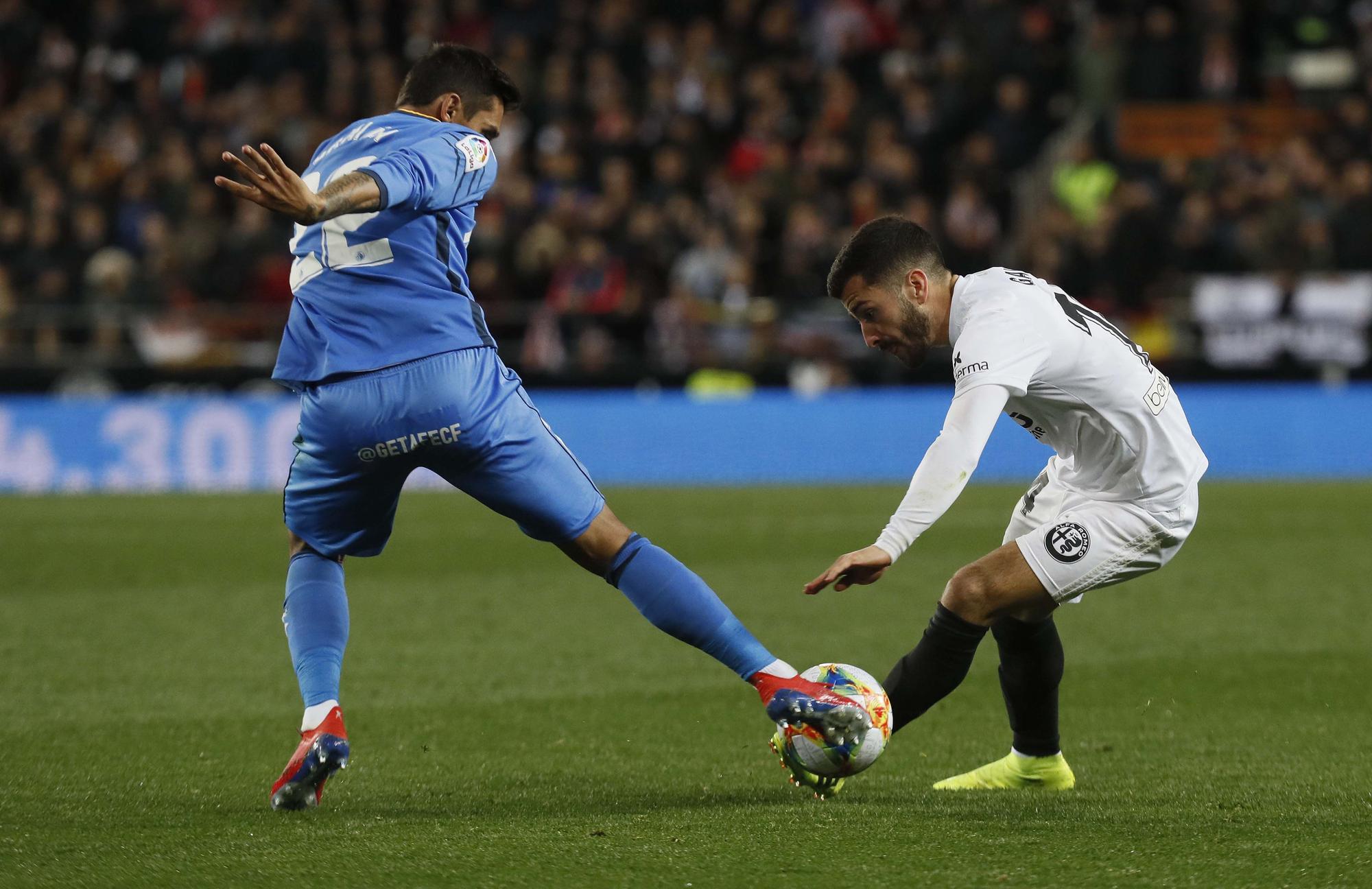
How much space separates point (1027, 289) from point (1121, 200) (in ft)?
40.0

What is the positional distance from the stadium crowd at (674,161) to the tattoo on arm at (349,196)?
1110cm

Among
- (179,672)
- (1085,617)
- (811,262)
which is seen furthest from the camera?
(811,262)

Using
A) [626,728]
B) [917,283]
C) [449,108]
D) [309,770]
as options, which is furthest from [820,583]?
[626,728]

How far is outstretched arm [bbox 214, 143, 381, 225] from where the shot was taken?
161 inches

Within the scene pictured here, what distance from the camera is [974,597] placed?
4.72 m

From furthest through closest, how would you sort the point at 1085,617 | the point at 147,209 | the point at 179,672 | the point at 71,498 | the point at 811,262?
1. the point at 147,209
2. the point at 811,262
3. the point at 71,498
4. the point at 1085,617
5. the point at 179,672

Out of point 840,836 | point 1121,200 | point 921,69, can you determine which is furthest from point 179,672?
point 921,69

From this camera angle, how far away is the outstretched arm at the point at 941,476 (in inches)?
167

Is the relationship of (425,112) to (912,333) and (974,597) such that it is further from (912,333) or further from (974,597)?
(974,597)

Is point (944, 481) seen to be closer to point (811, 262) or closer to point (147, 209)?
point (811, 262)

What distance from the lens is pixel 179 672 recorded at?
704 centimetres

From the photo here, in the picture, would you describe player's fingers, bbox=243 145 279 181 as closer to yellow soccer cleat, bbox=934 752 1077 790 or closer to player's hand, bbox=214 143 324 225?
player's hand, bbox=214 143 324 225

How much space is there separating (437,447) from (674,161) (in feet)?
43.5

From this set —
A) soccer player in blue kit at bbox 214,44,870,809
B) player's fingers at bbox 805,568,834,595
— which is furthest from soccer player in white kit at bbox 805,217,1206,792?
player's fingers at bbox 805,568,834,595
